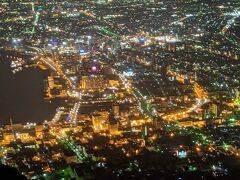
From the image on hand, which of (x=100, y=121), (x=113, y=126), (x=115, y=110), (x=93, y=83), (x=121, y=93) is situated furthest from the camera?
(x=93, y=83)

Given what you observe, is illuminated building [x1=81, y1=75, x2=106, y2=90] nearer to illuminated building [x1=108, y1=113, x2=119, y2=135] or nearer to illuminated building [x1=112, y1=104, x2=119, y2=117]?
illuminated building [x1=112, y1=104, x2=119, y2=117]

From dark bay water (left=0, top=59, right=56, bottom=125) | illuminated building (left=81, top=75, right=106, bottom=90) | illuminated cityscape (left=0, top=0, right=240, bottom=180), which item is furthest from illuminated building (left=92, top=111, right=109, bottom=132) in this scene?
illuminated building (left=81, top=75, right=106, bottom=90)

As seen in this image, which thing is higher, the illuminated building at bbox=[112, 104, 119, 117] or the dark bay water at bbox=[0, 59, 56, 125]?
the illuminated building at bbox=[112, 104, 119, 117]

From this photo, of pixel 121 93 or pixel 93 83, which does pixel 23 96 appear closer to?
pixel 93 83

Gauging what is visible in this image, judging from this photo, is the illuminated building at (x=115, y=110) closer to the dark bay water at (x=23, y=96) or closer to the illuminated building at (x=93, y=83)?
the dark bay water at (x=23, y=96)

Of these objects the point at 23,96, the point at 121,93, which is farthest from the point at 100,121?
the point at 23,96

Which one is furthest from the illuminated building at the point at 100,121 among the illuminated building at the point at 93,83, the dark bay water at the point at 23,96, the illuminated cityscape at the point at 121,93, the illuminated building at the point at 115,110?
the illuminated building at the point at 93,83

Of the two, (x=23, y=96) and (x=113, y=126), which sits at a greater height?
(x=113, y=126)
